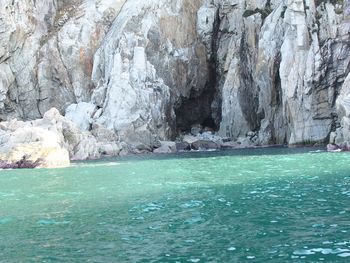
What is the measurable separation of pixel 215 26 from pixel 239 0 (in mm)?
7666

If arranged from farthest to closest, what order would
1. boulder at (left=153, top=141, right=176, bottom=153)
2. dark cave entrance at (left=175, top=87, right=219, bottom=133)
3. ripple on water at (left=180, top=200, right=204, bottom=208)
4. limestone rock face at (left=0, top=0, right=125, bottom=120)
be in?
1. dark cave entrance at (left=175, top=87, right=219, bottom=133)
2. limestone rock face at (left=0, top=0, right=125, bottom=120)
3. boulder at (left=153, top=141, right=176, bottom=153)
4. ripple on water at (left=180, top=200, right=204, bottom=208)

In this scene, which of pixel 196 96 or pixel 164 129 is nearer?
pixel 164 129

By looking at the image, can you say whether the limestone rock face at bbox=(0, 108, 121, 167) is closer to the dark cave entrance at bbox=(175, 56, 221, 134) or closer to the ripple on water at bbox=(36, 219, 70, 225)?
the ripple on water at bbox=(36, 219, 70, 225)

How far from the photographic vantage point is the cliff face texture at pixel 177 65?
3049 inches

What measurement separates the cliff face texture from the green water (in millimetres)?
44597

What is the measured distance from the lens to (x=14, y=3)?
105812mm

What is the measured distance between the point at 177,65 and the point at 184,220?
84197 mm

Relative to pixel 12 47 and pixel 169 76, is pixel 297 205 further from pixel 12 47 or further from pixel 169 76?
pixel 12 47

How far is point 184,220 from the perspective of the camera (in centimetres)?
2011

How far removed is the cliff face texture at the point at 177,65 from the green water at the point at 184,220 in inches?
1756

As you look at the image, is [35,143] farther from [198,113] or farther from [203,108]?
[203,108]

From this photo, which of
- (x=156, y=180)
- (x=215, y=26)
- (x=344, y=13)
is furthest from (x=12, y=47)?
(x=156, y=180)

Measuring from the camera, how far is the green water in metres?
15.1

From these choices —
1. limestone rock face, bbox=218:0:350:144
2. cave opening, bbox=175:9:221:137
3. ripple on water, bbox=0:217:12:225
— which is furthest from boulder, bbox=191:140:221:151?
ripple on water, bbox=0:217:12:225
